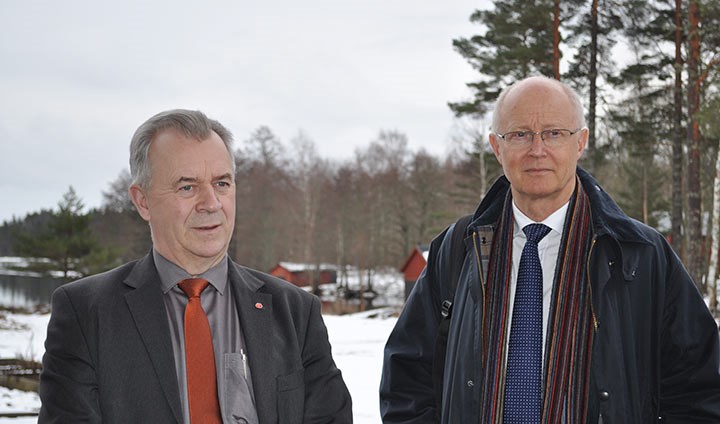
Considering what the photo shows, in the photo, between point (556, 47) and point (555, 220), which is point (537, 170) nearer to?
point (555, 220)

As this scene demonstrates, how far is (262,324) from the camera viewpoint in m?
2.53

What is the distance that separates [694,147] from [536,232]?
18.1m

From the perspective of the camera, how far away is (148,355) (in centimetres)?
236

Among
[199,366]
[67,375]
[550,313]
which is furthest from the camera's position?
[550,313]

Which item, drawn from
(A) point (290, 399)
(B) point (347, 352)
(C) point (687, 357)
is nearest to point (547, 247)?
(C) point (687, 357)

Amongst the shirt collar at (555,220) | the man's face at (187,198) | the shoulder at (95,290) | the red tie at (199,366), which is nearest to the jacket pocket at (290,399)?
the red tie at (199,366)

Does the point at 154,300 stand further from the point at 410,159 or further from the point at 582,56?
the point at 410,159

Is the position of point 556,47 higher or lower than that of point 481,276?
higher

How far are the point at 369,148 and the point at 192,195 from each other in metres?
51.3

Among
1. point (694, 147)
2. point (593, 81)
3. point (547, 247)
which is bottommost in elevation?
point (547, 247)

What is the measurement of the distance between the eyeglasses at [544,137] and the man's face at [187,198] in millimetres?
1196

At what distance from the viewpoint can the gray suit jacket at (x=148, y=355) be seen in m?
2.30

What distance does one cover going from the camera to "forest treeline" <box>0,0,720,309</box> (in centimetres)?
1984

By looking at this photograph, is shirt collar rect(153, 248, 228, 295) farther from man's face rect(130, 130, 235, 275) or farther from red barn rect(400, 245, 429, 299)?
A: red barn rect(400, 245, 429, 299)
